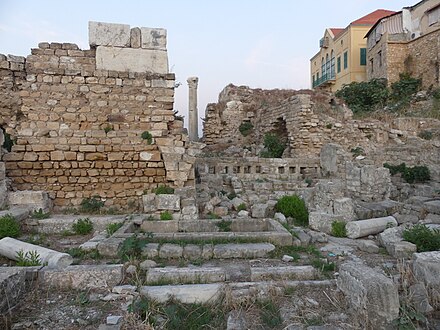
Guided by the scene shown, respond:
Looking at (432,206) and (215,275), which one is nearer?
(215,275)

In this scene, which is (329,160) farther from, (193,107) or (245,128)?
(193,107)

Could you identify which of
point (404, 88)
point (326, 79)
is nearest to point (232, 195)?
point (404, 88)

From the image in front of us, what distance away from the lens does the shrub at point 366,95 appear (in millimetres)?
22797

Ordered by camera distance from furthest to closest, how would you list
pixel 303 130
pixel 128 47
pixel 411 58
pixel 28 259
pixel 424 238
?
pixel 411 58, pixel 303 130, pixel 128 47, pixel 424 238, pixel 28 259

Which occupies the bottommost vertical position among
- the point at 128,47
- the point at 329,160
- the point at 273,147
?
the point at 329,160

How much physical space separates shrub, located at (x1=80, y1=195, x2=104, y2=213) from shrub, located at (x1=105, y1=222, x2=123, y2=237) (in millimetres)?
1027

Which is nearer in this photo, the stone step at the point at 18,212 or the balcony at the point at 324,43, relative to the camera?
the stone step at the point at 18,212

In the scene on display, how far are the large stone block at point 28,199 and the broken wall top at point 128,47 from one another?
3109 millimetres

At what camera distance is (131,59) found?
6.89m

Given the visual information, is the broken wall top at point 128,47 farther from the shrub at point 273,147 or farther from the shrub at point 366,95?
the shrub at point 366,95

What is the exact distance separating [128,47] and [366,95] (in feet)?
71.1

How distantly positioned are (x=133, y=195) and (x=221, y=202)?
2223mm

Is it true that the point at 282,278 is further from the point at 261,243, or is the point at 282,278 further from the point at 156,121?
the point at 156,121

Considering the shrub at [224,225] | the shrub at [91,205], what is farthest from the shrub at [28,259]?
the shrub at [224,225]
